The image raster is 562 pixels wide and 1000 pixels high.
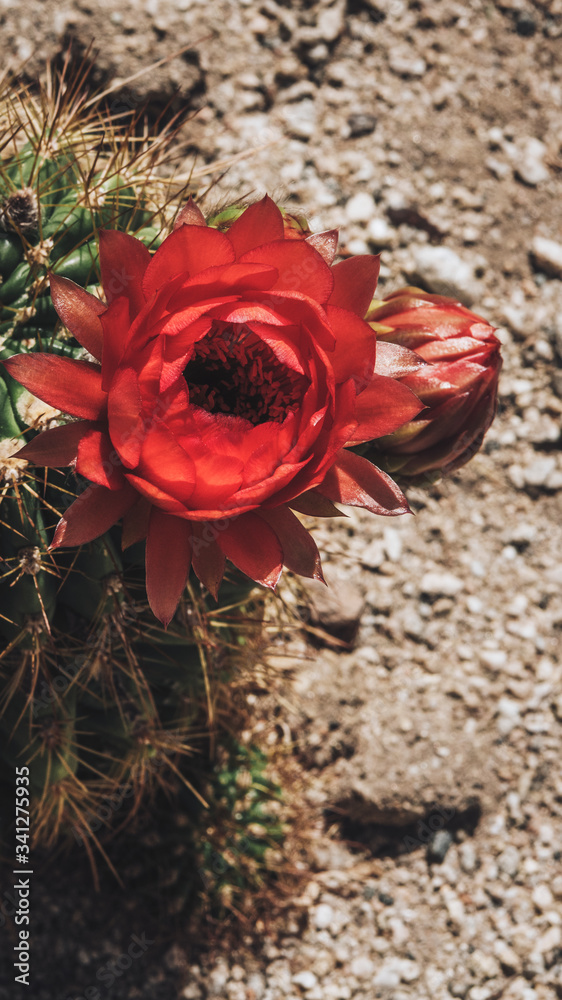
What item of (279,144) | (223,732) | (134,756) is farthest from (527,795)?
(279,144)

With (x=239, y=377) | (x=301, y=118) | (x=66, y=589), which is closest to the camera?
(x=239, y=377)

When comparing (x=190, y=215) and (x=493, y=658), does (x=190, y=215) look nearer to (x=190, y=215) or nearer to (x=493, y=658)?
(x=190, y=215)

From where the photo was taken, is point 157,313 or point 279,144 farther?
point 279,144

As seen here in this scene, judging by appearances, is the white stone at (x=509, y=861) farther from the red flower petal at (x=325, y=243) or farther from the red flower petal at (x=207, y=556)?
the red flower petal at (x=325, y=243)

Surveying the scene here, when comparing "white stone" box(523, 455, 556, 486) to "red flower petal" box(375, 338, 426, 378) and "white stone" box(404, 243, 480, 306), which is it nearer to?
"white stone" box(404, 243, 480, 306)

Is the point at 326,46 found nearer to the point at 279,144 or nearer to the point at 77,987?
the point at 279,144

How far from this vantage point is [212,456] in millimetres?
1000

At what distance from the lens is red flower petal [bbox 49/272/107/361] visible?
3.50 feet

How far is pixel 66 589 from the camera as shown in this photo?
1.49 meters

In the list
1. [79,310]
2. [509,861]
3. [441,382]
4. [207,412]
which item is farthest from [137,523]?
[509,861]

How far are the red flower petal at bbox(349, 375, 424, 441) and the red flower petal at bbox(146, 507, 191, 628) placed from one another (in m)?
0.26

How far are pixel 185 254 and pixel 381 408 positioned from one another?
31 cm

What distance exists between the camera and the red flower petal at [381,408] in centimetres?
111

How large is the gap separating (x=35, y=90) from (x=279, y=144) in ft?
2.59
